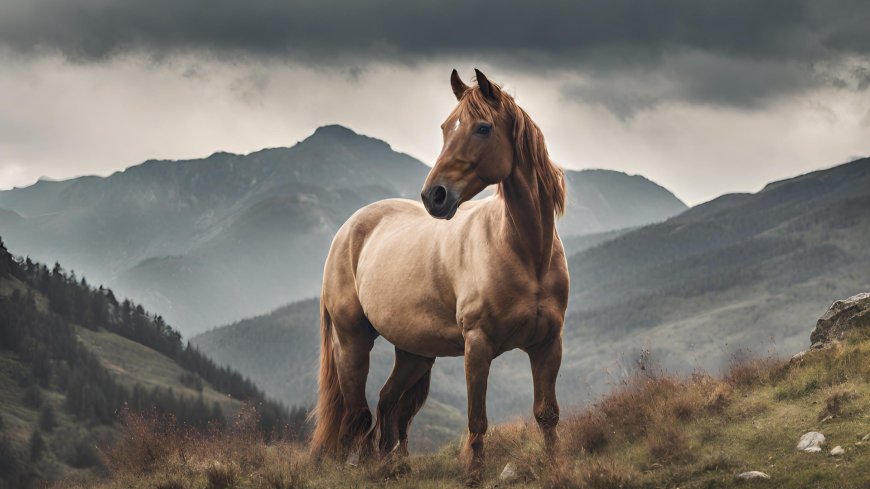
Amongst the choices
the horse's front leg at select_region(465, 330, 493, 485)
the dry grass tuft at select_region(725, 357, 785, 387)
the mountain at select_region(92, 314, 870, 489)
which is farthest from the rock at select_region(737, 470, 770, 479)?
the dry grass tuft at select_region(725, 357, 785, 387)

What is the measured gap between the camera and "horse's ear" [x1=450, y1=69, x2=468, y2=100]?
8.31 metres

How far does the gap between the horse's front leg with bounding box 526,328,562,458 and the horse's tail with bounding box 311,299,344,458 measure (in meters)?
3.22

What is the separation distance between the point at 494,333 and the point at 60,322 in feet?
523

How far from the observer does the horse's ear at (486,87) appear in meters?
7.86

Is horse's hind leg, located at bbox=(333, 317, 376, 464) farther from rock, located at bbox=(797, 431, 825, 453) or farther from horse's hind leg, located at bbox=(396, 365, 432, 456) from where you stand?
rock, located at bbox=(797, 431, 825, 453)

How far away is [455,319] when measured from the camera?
880 cm

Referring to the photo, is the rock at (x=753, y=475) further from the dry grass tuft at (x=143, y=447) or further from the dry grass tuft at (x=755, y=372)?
the dry grass tuft at (x=143, y=447)

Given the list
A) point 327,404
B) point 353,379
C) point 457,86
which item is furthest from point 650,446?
point 327,404

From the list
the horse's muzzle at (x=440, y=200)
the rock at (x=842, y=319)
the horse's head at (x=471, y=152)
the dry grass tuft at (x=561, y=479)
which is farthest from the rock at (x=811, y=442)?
the horse's muzzle at (x=440, y=200)

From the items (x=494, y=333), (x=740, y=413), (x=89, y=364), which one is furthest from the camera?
(x=89, y=364)

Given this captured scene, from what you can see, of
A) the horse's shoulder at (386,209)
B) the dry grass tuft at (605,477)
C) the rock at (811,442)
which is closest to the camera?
the dry grass tuft at (605,477)

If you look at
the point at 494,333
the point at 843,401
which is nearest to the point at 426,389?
the point at 494,333

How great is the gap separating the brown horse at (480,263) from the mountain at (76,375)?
106318 mm

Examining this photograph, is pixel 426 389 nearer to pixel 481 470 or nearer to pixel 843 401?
pixel 481 470
